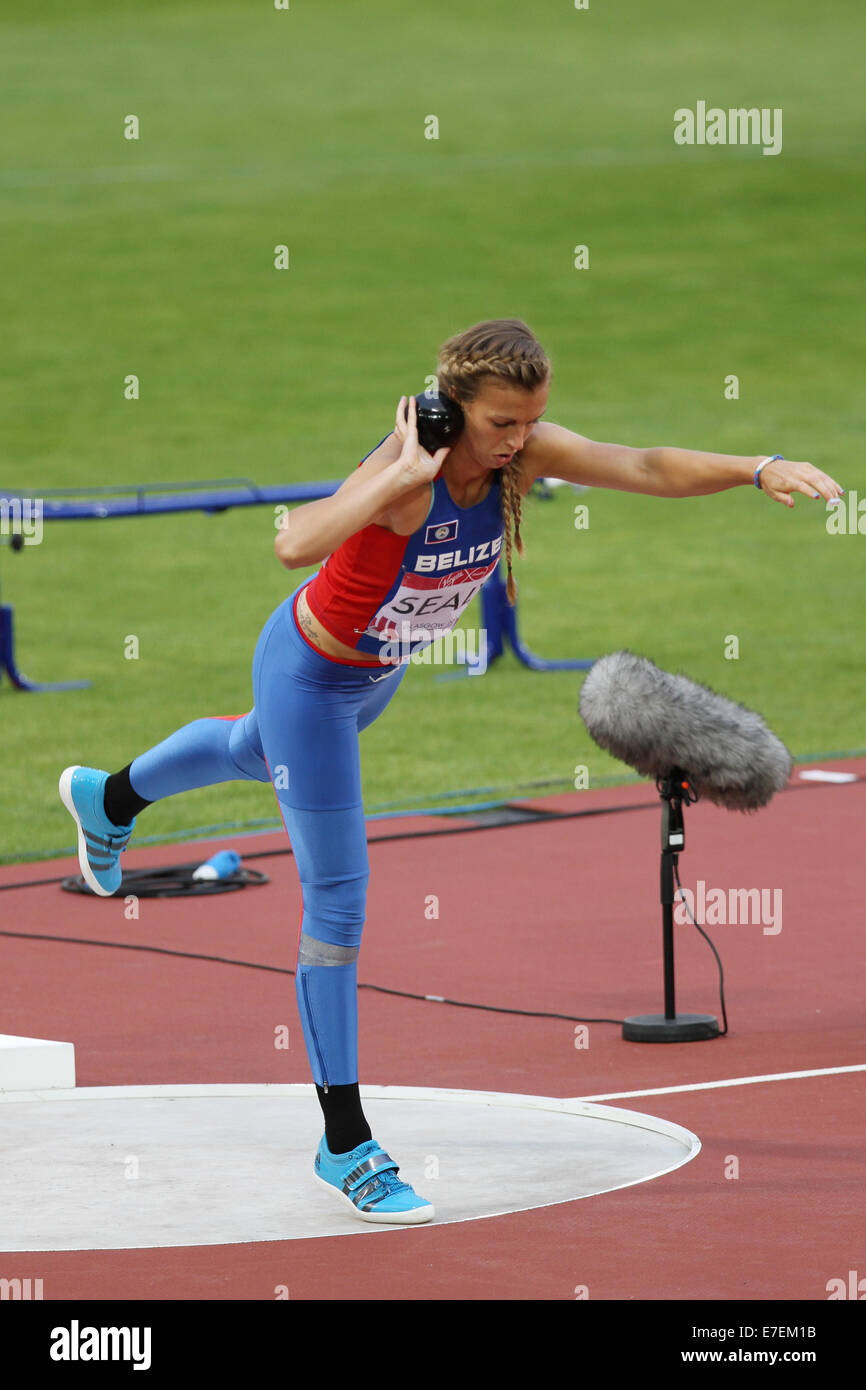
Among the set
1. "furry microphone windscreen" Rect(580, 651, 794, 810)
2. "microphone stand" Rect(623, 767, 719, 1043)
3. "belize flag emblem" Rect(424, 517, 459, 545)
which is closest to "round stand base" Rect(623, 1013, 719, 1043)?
"microphone stand" Rect(623, 767, 719, 1043)

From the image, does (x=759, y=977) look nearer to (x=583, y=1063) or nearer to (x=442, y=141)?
(x=583, y=1063)

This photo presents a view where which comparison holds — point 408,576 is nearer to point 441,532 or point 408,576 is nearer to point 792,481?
point 441,532

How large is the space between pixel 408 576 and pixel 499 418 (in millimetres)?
428

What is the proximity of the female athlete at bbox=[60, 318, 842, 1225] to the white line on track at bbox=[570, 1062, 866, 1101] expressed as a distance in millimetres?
1300

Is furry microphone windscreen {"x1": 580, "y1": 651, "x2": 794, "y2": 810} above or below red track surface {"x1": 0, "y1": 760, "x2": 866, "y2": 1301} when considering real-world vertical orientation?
above

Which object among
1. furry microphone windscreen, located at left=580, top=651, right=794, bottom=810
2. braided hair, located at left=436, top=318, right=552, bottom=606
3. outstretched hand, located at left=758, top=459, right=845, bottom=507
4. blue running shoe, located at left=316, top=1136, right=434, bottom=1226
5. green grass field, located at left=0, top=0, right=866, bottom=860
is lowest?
blue running shoe, located at left=316, top=1136, right=434, bottom=1226

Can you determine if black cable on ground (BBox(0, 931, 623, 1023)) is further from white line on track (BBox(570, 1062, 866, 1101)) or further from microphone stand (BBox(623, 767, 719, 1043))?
white line on track (BBox(570, 1062, 866, 1101))

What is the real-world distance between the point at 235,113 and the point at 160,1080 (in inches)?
1570

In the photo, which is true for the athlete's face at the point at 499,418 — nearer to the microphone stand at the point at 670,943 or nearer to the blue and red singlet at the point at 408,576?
the blue and red singlet at the point at 408,576

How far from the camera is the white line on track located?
21.2 ft

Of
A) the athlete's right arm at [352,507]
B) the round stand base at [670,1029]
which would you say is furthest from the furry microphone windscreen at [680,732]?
the athlete's right arm at [352,507]

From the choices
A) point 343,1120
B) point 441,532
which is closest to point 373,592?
point 441,532

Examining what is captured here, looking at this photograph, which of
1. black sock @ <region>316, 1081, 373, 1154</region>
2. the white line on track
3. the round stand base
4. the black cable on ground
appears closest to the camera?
black sock @ <region>316, 1081, 373, 1154</region>

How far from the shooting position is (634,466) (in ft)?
17.0
